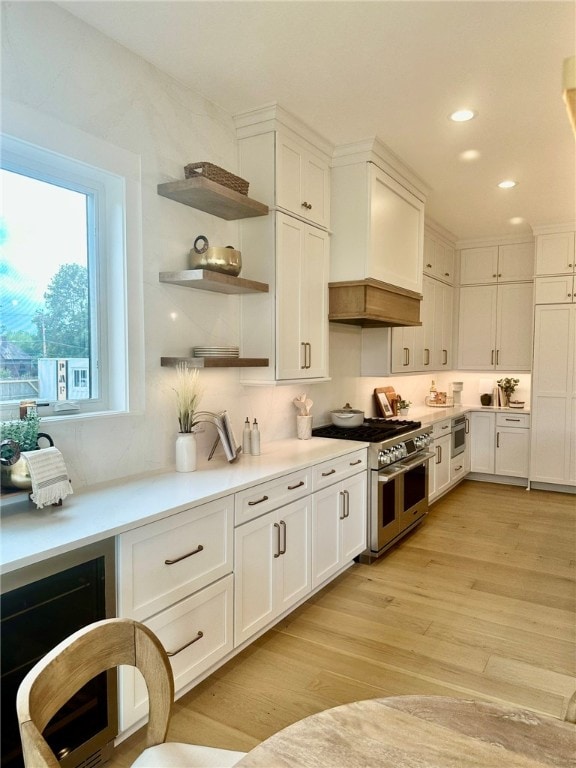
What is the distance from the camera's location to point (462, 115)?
3098mm

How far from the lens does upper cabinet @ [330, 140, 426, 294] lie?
3.69 m

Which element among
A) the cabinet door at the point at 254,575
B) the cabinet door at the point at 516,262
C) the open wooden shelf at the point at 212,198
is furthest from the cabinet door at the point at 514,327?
the cabinet door at the point at 254,575

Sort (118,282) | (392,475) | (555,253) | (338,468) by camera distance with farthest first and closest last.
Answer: (555,253), (392,475), (338,468), (118,282)

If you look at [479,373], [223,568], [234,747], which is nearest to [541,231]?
[479,373]

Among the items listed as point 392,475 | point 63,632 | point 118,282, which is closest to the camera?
point 63,632

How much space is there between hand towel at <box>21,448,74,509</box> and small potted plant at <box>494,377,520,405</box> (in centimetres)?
557

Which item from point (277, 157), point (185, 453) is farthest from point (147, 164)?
point (185, 453)

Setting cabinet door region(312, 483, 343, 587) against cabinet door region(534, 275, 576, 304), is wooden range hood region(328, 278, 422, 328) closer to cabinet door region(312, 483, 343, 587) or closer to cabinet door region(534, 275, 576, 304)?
cabinet door region(312, 483, 343, 587)

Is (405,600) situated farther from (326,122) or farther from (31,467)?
(326,122)

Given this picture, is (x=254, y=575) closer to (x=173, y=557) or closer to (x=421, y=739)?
(x=173, y=557)

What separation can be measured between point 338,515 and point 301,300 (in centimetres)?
142

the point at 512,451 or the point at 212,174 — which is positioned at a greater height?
the point at 212,174

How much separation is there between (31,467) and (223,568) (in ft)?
3.09

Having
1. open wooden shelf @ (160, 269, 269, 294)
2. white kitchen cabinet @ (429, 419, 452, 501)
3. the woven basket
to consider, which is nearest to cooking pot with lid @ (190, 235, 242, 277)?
open wooden shelf @ (160, 269, 269, 294)
